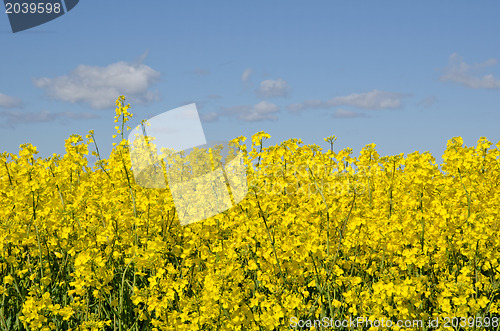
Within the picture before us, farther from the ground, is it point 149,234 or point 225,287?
point 149,234

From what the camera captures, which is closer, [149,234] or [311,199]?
[149,234]

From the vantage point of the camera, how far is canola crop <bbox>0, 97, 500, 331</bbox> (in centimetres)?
396

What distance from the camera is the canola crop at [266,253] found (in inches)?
156

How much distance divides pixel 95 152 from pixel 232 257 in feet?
11.9

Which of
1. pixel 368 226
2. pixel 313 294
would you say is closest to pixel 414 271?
pixel 368 226

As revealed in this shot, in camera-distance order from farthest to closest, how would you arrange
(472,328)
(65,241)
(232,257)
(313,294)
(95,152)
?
(95,152)
(65,241)
(313,294)
(232,257)
(472,328)

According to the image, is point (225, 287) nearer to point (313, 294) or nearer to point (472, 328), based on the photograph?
point (313, 294)

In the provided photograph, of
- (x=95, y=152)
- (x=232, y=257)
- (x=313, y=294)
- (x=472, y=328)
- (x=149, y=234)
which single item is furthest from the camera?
(x=95, y=152)

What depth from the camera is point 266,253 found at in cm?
450

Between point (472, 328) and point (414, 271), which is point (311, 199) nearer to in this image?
point (414, 271)

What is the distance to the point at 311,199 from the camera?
516 cm

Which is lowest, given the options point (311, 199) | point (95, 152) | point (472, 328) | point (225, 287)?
point (472, 328)

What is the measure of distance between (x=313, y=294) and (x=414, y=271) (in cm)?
112

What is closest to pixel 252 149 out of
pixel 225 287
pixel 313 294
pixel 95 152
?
pixel 95 152
